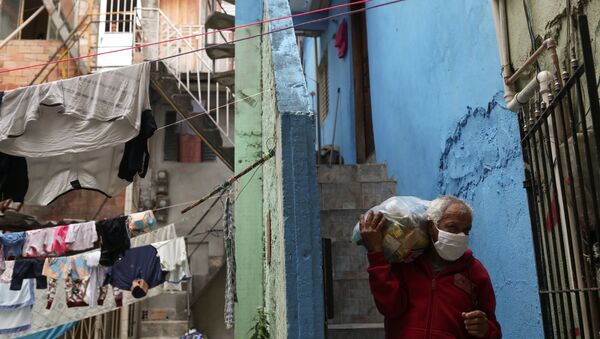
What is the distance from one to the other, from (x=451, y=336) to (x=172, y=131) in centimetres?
1440

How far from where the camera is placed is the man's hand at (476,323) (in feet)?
8.16

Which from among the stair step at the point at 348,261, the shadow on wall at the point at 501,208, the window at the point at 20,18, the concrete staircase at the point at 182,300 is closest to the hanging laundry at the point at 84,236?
the stair step at the point at 348,261

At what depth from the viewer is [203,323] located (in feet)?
48.0

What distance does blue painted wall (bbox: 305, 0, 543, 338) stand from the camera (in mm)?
3744

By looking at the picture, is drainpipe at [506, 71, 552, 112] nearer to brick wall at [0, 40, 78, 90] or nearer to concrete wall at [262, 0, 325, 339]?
concrete wall at [262, 0, 325, 339]

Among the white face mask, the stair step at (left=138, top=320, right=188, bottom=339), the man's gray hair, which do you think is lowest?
the stair step at (left=138, top=320, right=188, bottom=339)

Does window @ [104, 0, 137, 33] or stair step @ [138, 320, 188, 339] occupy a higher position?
window @ [104, 0, 137, 33]

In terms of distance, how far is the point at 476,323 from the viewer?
8.16 feet

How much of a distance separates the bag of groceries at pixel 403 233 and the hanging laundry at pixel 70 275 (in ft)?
27.6

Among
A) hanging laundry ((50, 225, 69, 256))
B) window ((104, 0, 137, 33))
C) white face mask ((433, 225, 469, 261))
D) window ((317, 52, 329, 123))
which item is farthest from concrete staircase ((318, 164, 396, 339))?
window ((104, 0, 137, 33))

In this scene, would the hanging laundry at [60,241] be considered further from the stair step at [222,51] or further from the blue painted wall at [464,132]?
the blue painted wall at [464,132]

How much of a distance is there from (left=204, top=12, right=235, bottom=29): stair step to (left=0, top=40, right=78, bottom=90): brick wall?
5539 millimetres

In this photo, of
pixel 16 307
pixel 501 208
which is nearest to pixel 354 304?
pixel 501 208

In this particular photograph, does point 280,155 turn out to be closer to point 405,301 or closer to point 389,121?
point 405,301
